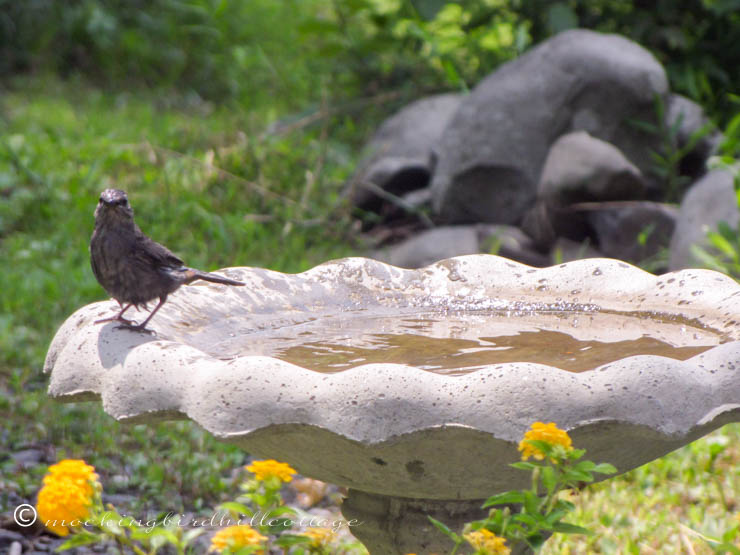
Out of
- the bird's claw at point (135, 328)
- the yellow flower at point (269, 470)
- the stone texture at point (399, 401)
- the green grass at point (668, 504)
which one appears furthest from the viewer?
the green grass at point (668, 504)

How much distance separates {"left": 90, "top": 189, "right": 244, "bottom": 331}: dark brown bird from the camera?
7.06 feet

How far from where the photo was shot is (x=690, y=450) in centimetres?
379

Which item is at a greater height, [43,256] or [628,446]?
[628,446]

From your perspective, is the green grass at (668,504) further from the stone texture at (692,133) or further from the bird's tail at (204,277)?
the stone texture at (692,133)

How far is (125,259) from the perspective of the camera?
7.14 ft

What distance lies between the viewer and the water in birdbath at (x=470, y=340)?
2.11 m

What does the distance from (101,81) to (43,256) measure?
4.30 meters

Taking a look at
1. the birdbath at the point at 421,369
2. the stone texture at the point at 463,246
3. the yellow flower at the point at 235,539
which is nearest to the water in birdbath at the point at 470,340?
the birdbath at the point at 421,369

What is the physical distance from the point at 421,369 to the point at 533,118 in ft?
15.2

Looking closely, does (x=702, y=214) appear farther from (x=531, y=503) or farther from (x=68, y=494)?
(x=68, y=494)

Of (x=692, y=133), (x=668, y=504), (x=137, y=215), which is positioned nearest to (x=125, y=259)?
(x=668, y=504)

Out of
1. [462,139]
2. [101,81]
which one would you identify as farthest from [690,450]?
[101,81]

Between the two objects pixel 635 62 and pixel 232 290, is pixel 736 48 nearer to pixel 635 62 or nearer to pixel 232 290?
pixel 635 62

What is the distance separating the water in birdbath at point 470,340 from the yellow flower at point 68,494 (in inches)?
25.5
